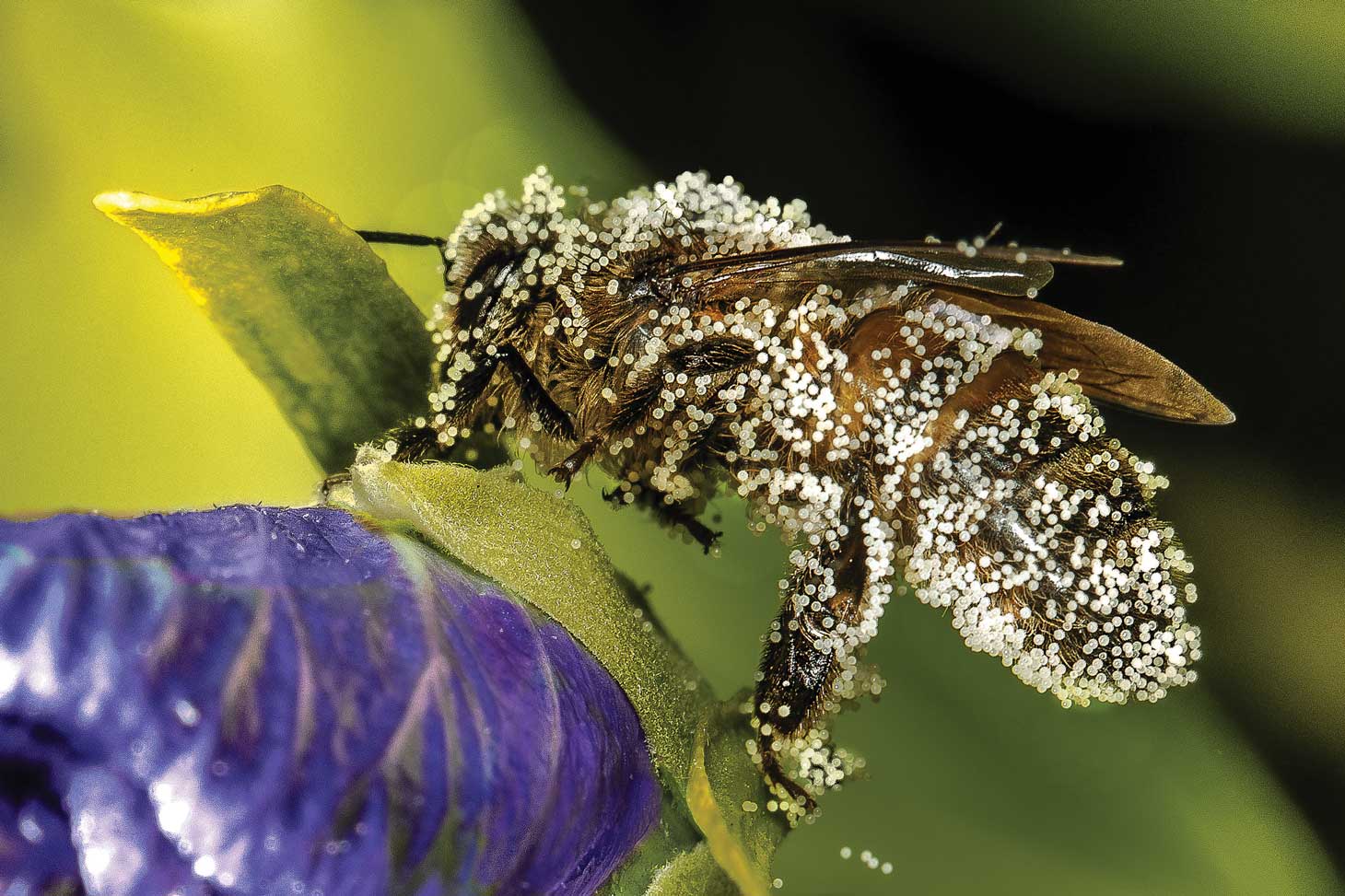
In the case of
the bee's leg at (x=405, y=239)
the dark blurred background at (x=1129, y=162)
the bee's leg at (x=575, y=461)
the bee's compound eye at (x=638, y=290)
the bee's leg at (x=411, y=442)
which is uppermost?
the dark blurred background at (x=1129, y=162)

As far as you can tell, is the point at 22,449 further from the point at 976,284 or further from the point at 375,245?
the point at 976,284

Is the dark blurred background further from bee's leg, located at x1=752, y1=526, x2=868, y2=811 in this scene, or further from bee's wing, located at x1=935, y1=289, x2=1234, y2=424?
bee's leg, located at x1=752, y1=526, x2=868, y2=811

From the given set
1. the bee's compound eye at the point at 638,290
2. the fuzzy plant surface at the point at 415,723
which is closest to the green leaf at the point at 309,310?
the fuzzy plant surface at the point at 415,723

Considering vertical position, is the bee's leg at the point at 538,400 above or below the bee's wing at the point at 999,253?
below

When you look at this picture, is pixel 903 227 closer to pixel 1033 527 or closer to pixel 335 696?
pixel 1033 527

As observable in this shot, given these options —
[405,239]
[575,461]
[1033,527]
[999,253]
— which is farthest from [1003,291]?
[405,239]

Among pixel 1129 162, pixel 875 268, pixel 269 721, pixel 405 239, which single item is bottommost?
pixel 269 721

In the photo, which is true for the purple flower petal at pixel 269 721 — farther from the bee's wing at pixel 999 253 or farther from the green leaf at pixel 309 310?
the bee's wing at pixel 999 253
